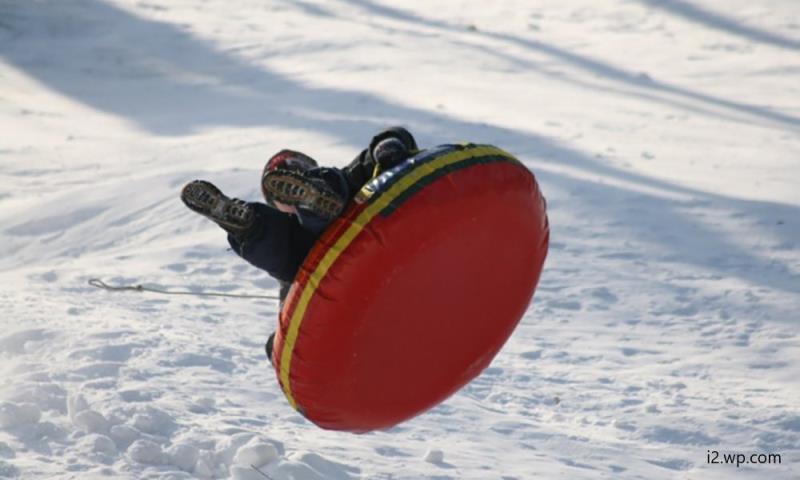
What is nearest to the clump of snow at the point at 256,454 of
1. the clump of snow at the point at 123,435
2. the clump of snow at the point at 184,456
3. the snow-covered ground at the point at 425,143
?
the snow-covered ground at the point at 425,143

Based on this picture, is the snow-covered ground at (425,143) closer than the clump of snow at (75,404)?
No

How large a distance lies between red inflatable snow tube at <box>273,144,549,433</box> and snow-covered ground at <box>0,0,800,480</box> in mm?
1236

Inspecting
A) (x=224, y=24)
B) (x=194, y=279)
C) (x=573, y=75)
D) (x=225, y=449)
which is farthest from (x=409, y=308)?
(x=224, y=24)

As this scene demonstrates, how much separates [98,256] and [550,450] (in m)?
4.06

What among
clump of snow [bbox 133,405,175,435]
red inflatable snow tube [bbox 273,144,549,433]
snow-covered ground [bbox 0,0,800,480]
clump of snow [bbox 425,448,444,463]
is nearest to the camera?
red inflatable snow tube [bbox 273,144,549,433]

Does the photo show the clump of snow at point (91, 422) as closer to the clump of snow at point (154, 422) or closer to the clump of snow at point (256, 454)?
the clump of snow at point (154, 422)

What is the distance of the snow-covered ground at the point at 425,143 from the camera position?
5.57 metres

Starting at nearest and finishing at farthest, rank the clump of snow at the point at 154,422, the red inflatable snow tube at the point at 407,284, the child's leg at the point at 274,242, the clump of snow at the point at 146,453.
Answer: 1. the red inflatable snow tube at the point at 407,284
2. the child's leg at the point at 274,242
3. the clump of snow at the point at 146,453
4. the clump of snow at the point at 154,422

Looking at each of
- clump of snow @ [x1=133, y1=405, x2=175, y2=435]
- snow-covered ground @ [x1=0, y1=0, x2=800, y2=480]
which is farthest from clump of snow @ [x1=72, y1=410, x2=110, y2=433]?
clump of snow @ [x1=133, y1=405, x2=175, y2=435]

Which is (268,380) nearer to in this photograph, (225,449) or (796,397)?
(225,449)
